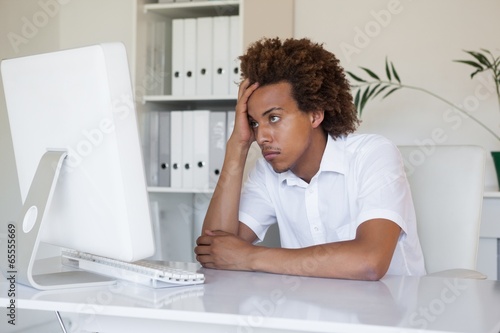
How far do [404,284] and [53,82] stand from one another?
790mm

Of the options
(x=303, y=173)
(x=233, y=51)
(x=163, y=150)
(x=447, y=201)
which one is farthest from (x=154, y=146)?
(x=447, y=201)

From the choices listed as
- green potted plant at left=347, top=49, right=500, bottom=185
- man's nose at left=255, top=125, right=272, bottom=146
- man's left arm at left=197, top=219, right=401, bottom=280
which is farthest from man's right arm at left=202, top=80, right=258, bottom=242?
green potted plant at left=347, top=49, right=500, bottom=185

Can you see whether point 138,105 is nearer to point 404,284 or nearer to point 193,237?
point 193,237

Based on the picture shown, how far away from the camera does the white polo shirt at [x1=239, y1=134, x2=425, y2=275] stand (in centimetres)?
174

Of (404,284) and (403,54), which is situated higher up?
(403,54)

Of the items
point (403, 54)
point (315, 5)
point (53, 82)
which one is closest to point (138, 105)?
point (315, 5)

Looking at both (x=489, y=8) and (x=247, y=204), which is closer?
(x=247, y=204)

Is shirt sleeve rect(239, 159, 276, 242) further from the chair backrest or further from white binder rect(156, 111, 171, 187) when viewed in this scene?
white binder rect(156, 111, 171, 187)

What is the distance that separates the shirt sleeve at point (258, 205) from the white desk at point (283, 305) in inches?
21.5

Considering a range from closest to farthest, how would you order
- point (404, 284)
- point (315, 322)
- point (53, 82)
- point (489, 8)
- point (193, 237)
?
point (315, 322), point (53, 82), point (404, 284), point (489, 8), point (193, 237)

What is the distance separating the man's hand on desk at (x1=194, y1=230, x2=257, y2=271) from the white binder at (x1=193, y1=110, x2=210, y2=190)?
1.34 metres

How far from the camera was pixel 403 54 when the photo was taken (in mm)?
3168

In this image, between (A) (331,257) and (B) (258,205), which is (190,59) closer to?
(B) (258,205)

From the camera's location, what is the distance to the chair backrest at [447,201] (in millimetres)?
1979
